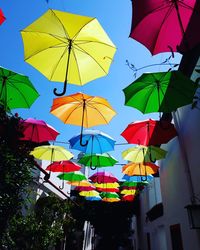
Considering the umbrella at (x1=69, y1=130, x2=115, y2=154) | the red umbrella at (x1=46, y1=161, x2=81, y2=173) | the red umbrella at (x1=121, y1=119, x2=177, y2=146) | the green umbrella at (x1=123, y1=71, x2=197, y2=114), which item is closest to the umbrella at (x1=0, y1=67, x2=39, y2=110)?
the green umbrella at (x1=123, y1=71, x2=197, y2=114)

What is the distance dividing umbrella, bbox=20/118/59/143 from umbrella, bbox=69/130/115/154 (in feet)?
2.32

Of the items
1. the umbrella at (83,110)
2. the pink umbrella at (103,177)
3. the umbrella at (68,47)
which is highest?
the pink umbrella at (103,177)

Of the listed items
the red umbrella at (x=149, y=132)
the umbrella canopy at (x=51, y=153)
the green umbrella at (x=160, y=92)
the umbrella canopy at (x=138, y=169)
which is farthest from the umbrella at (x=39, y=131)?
the umbrella canopy at (x=138, y=169)

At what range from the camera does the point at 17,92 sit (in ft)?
16.3

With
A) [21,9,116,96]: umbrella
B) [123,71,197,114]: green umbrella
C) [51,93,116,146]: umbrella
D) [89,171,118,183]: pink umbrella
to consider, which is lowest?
[123,71,197,114]: green umbrella

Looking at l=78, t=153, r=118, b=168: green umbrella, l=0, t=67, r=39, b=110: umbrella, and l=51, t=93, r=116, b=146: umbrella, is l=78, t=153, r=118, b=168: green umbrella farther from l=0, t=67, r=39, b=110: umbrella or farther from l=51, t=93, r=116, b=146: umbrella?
l=0, t=67, r=39, b=110: umbrella

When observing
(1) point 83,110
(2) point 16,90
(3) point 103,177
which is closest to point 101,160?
(3) point 103,177

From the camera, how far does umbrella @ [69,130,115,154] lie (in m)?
6.88

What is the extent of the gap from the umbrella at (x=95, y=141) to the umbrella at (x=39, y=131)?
2.32 feet

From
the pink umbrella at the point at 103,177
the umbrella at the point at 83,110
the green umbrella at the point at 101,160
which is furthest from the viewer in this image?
the pink umbrella at the point at 103,177

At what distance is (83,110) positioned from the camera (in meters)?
5.63

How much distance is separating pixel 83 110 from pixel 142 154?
111 inches

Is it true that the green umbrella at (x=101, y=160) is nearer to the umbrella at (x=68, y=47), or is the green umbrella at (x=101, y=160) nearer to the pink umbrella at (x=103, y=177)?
the pink umbrella at (x=103, y=177)

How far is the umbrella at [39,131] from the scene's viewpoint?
614 cm
